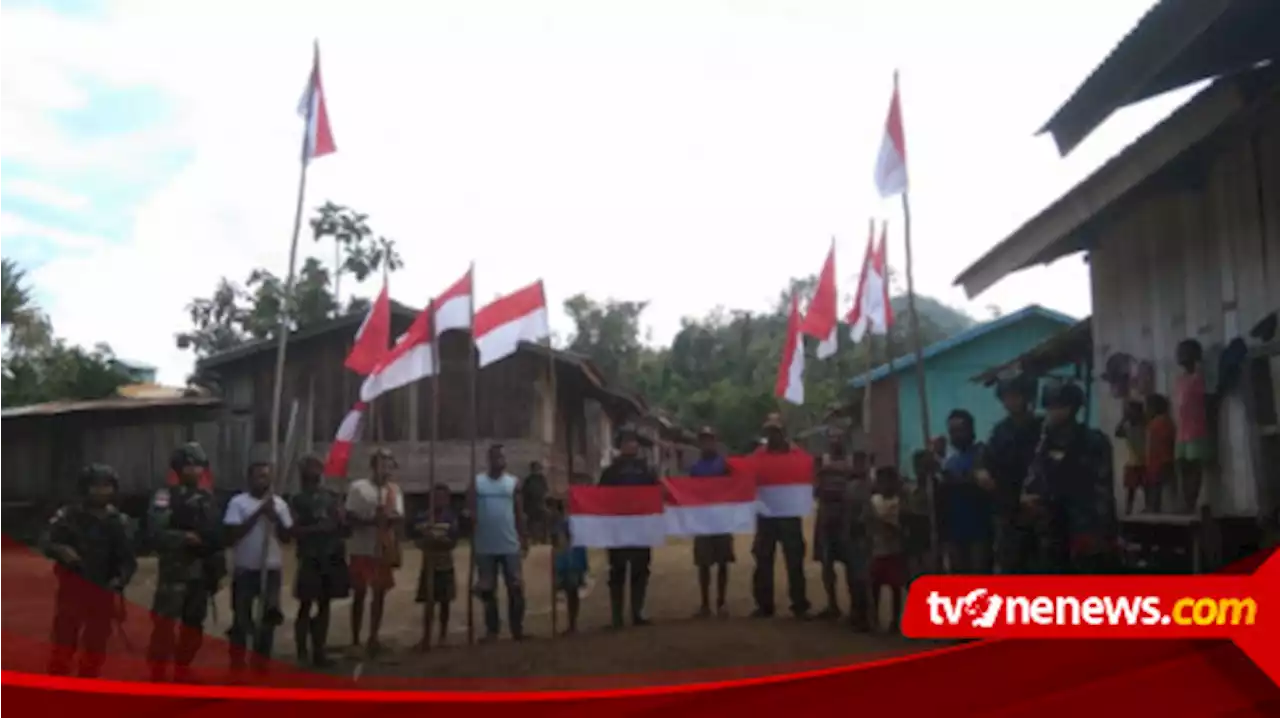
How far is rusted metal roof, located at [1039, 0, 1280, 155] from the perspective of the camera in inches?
85.7

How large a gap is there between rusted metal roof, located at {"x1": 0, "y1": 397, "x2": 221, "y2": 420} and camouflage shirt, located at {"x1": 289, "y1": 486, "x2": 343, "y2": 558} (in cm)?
45

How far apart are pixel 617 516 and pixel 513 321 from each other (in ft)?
2.16

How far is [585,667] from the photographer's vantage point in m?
2.48

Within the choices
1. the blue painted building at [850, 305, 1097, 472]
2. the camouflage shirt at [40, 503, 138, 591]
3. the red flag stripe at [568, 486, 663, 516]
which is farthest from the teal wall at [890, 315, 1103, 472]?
the camouflage shirt at [40, 503, 138, 591]

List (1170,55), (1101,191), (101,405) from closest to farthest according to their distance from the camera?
(1170,55) < (1101,191) < (101,405)

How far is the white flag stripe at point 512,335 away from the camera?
3.10m

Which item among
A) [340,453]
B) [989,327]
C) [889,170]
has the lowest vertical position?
[340,453]

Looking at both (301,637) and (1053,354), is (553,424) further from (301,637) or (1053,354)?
(1053,354)

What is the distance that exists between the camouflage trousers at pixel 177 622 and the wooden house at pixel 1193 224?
6.40 ft

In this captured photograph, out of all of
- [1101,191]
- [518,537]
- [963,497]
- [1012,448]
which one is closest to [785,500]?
[963,497]

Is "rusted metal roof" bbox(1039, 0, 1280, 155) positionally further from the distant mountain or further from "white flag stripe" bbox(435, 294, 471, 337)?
"white flag stripe" bbox(435, 294, 471, 337)

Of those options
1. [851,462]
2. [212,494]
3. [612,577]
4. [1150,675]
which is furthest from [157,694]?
[1150,675]

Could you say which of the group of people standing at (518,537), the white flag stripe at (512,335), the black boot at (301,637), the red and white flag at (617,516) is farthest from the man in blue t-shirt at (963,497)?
the black boot at (301,637)

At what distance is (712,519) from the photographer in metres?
3.10
